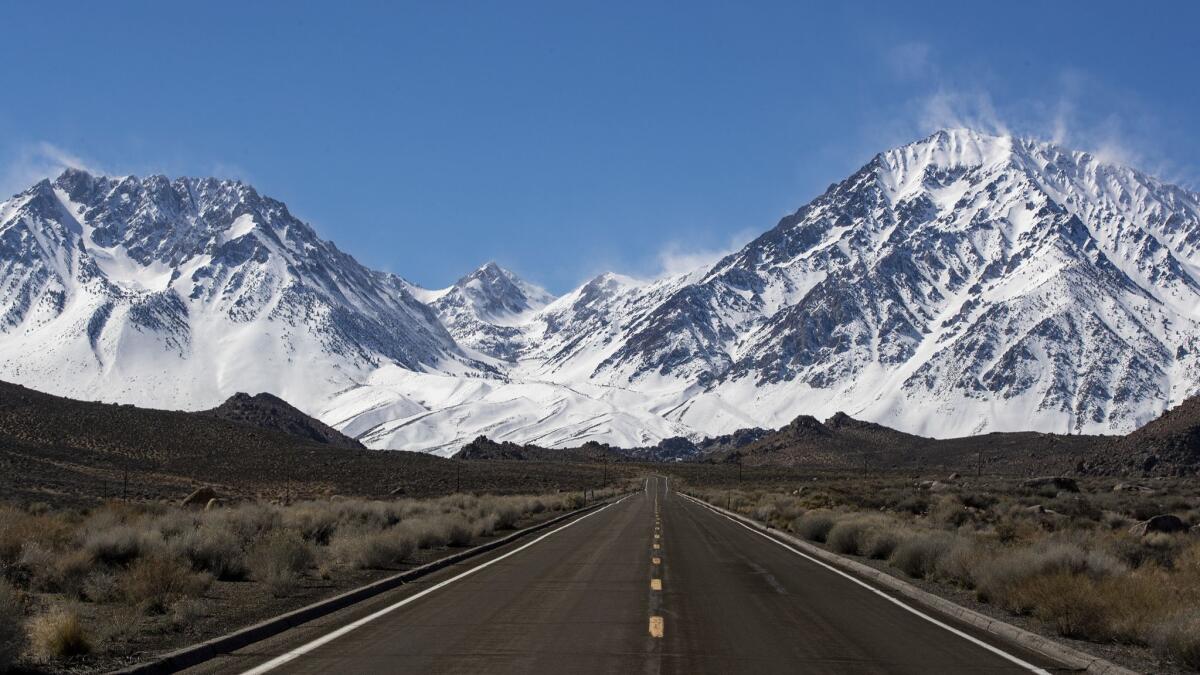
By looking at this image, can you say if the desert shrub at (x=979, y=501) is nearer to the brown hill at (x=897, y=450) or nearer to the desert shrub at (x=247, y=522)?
the desert shrub at (x=247, y=522)

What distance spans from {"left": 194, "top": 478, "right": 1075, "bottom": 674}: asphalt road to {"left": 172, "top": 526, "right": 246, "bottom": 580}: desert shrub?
265cm

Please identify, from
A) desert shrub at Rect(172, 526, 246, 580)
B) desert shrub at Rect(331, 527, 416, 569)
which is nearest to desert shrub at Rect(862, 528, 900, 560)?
desert shrub at Rect(331, 527, 416, 569)

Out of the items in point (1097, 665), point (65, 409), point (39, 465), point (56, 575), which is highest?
point (65, 409)

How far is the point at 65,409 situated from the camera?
83500 mm

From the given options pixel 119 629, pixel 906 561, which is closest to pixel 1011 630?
pixel 906 561

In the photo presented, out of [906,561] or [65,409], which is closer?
[906,561]

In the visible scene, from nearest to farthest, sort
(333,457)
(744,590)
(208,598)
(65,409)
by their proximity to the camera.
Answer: (208,598), (744,590), (65,409), (333,457)

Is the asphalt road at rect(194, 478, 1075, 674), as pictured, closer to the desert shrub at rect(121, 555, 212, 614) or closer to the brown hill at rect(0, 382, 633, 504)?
the desert shrub at rect(121, 555, 212, 614)

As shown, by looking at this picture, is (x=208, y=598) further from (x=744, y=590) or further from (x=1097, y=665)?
(x=1097, y=665)

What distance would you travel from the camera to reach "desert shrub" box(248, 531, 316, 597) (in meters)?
14.9

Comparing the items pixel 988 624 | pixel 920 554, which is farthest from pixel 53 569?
pixel 920 554

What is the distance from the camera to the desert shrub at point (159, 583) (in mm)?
12844

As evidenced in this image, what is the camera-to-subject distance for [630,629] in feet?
40.4

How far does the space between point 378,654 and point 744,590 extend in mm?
7441
